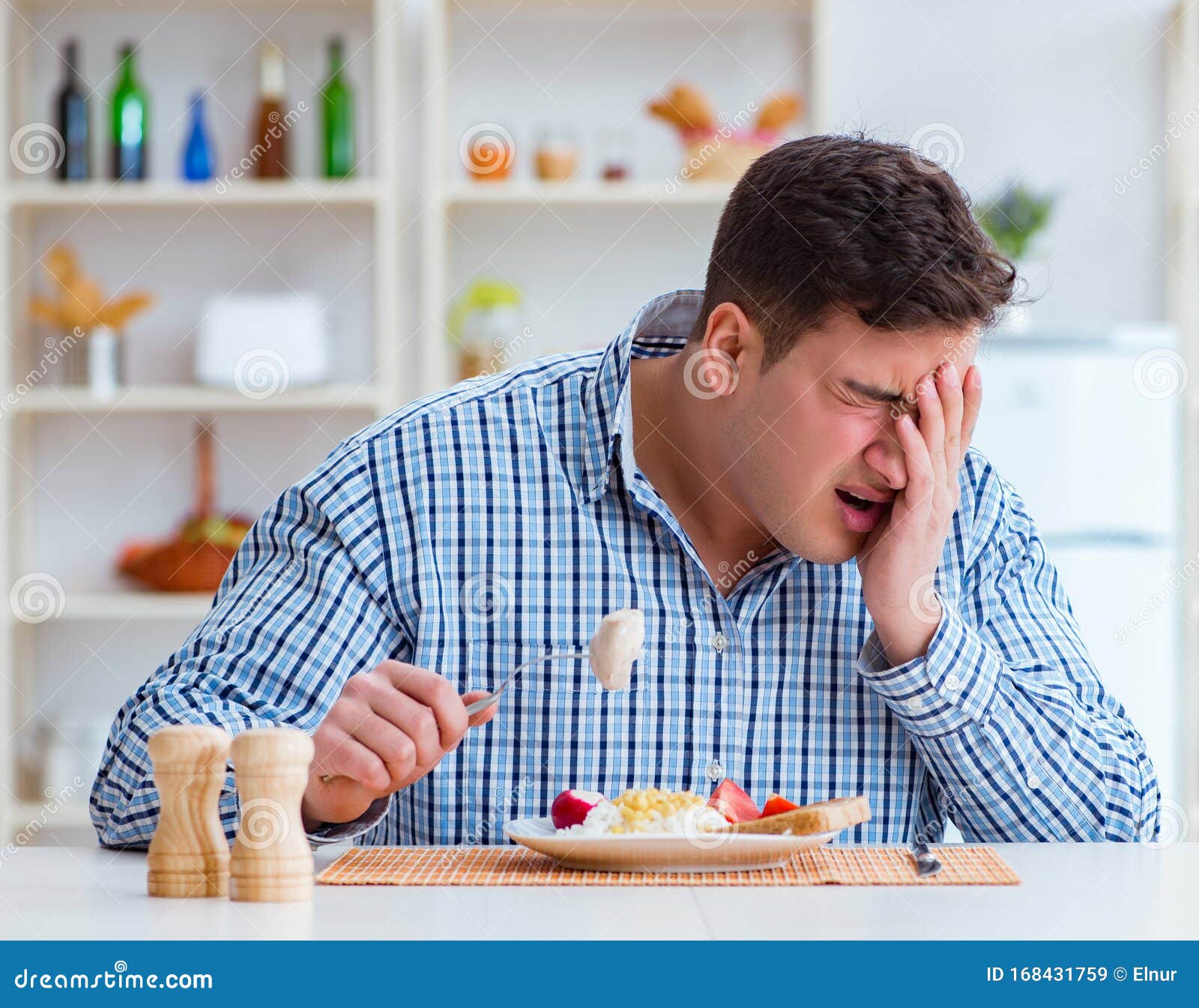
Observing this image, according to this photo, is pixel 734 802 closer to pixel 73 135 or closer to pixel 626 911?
pixel 626 911

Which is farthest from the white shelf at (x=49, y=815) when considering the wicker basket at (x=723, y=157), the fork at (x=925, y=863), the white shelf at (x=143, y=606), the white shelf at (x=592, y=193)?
the fork at (x=925, y=863)

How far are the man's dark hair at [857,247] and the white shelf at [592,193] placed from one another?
1.61 m

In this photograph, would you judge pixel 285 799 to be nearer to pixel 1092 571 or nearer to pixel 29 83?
pixel 1092 571

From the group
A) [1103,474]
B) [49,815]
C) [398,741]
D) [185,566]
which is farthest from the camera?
[185,566]

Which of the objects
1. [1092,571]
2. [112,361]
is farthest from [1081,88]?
[112,361]

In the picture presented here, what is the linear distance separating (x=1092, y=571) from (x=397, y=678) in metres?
2.22

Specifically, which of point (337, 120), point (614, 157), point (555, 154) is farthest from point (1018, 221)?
point (337, 120)

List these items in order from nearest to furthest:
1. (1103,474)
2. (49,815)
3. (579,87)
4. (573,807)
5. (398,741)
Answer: (398,741)
(573,807)
(1103,474)
(49,815)
(579,87)

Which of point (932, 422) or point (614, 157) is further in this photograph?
point (614, 157)

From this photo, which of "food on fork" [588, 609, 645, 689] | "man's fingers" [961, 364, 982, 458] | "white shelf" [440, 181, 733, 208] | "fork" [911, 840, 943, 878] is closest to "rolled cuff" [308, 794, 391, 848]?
"food on fork" [588, 609, 645, 689]

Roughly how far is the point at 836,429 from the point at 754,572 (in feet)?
0.58

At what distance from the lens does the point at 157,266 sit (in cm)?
326

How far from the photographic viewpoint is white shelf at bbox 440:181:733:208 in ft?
9.99

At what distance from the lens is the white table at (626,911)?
0.79 m
